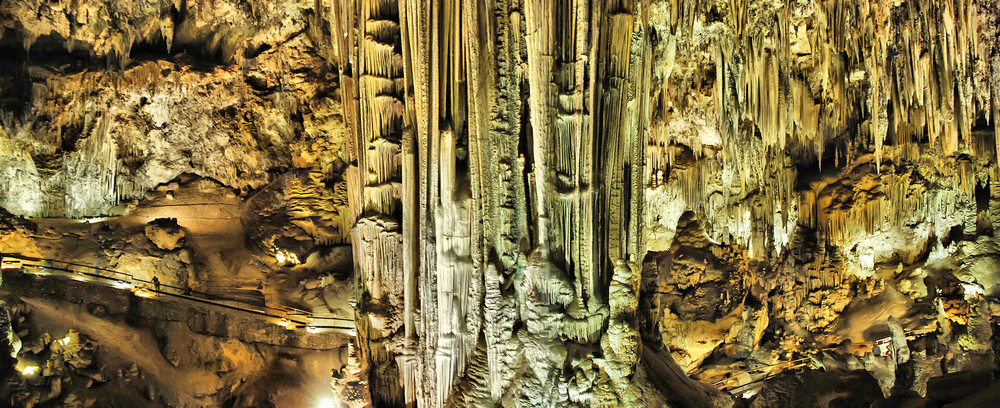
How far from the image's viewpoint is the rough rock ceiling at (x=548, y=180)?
713 cm

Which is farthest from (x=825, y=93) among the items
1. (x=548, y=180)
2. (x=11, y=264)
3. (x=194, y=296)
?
(x=11, y=264)

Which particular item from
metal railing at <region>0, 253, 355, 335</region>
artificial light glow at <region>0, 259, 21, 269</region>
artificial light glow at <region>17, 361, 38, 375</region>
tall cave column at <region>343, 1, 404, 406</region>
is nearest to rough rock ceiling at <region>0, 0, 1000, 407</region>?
tall cave column at <region>343, 1, 404, 406</region>

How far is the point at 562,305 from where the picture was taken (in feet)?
23.2

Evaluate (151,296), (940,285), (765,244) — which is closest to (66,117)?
(151,296)

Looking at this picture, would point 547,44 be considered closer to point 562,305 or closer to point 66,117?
point 562,305

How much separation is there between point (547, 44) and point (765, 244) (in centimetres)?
925

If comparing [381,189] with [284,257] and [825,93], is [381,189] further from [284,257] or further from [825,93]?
[825,93]

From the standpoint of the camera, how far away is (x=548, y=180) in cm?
709

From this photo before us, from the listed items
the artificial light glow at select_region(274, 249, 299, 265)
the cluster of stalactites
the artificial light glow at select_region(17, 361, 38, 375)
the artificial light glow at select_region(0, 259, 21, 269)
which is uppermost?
the cluster of stalactites

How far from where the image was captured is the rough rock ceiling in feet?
23.4

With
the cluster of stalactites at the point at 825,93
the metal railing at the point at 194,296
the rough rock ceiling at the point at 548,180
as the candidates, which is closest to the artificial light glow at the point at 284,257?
the rough rock ceiling at the point at 548,180

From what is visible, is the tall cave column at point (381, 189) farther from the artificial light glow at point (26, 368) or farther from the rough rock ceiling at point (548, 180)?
the artificial light glow at point (26, 368)

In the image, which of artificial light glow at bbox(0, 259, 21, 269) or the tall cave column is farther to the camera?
artificial light glow at bbox(0, 259, 21, 269)

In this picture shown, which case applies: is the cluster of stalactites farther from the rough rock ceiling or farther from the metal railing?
the metal railing
